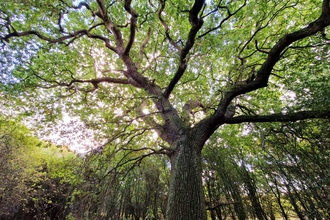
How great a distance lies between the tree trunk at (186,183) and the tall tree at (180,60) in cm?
2

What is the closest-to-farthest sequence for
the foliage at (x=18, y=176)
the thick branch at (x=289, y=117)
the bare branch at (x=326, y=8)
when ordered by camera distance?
the bare branch at (x=326, y=8), the thick branch at (x=289, y=117), the foliage at (x=18, y=176)

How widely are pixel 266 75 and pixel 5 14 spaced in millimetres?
6232

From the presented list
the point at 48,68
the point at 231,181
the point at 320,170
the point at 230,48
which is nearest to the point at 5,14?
the point at 48,68

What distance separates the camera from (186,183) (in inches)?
108

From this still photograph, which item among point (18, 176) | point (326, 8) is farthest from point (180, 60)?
point (18, 176)

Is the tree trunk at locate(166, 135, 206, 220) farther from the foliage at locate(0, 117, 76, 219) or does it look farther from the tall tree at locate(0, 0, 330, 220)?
the foliage at locate(0, 117, 76, 219)

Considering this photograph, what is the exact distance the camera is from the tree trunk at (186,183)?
2.43 m

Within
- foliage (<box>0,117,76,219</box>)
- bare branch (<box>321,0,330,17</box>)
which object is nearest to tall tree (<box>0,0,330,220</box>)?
bare branch (<box>321,0,330,17</box>)

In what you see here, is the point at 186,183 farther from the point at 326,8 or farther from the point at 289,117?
the point at 326,8

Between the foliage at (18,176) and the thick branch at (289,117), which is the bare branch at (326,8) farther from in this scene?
the foliage at (18,176)

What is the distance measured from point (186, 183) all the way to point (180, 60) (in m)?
2.50

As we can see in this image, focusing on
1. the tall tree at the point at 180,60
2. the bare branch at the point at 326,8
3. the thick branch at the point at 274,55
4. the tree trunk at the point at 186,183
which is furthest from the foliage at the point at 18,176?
the bare branch at the point at 326,8

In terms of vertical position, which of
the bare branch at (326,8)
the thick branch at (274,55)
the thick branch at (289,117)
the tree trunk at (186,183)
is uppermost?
the bare branch at (326,8)

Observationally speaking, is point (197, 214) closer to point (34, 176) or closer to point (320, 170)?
point (320, 170)
